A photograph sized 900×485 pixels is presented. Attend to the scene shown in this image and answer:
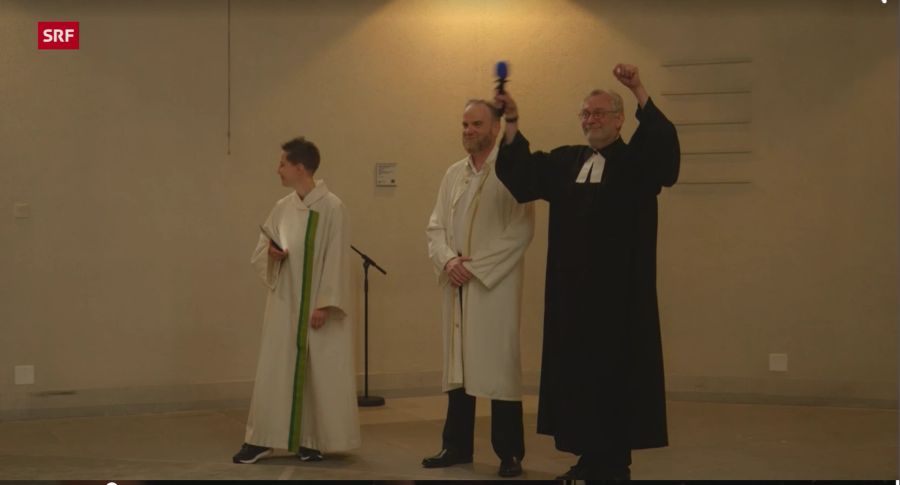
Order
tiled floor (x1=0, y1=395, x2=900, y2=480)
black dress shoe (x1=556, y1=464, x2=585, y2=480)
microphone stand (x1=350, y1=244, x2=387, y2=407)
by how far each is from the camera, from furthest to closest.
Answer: microphone stand (x1=350, y1=244, x2=387, y2=407) < tiled floor (x1=0, y1=395, x2=900, y2=480) < black dress shoe (x1=556, y1=464, x2=585, y2=480)

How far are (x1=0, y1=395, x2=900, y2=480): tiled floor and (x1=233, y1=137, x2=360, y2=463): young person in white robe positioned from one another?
146mm

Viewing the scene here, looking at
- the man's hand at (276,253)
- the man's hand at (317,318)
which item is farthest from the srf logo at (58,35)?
the man's hand at (317,318)

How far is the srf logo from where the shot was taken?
22.7ft

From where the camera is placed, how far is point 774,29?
7.29 metres

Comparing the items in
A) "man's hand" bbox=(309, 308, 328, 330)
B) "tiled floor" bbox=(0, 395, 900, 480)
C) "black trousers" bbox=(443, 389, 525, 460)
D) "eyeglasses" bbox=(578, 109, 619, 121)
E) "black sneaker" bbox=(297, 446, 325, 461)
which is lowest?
"tiled floor" bbox=(0, 395, 900, 480)

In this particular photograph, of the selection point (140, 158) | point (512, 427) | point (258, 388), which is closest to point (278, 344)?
point (258, 388)

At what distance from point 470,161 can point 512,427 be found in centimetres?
119

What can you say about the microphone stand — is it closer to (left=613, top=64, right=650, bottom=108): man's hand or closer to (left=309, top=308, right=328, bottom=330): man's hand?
(left=309, top=308, right=328, bottom=330): man's hand

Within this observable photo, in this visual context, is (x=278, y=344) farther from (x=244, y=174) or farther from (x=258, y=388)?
(x=244, y=174)

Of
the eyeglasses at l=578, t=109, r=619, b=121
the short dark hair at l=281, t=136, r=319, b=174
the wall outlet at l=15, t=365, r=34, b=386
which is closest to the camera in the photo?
the eyeglasses at l=578, t=109, r=619, b=121

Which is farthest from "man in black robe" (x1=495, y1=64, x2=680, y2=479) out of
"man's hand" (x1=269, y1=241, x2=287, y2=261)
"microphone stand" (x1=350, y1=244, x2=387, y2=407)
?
"microphone stand" (x1=350, y1=244, x2=387, y2=407)

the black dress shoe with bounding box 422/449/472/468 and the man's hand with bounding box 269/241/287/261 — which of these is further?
the man's hand with bounding box 269/241/287/261

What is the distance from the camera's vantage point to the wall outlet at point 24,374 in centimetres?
690

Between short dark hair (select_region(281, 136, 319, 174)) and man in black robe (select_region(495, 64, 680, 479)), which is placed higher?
short dark hair (select_region(281, 136, 319, 174))
